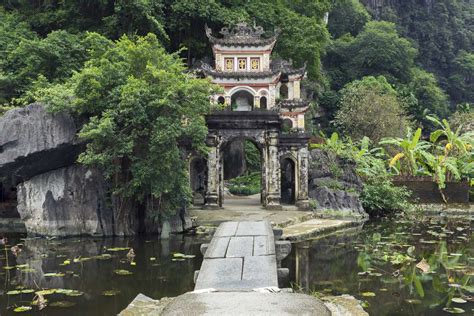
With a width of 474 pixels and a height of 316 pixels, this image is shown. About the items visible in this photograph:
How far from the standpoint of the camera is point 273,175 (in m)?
22.8

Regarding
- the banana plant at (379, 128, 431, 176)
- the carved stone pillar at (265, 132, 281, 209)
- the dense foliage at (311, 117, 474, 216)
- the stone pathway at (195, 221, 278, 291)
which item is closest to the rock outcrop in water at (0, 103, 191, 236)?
the carved stone pillar at (265, 132, 281, 209)

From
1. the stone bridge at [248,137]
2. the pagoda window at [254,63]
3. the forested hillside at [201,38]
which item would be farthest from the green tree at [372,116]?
the stone bridge at [248,137]

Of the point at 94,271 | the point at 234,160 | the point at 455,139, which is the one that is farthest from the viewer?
the point at 234,160

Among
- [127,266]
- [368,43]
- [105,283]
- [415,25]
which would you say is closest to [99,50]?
[127,266]

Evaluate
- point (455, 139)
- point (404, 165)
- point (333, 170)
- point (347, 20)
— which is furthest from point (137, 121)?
point (347, 20)

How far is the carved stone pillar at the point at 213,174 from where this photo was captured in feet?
74.3

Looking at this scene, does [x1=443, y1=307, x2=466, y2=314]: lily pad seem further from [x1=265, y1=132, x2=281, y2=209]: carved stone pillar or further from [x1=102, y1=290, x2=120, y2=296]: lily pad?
[x1=265, y1=132, x2=281, y2=209]: carved stone pillar

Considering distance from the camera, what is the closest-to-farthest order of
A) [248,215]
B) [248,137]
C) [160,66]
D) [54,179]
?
[54,179] → [160,66] → [248,215] → [248,137]

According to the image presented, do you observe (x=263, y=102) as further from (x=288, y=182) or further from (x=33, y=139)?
(x=33, y=139)

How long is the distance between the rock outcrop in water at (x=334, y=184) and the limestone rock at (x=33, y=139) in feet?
39.3

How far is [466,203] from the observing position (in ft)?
94.9

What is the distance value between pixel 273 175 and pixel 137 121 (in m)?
8.62

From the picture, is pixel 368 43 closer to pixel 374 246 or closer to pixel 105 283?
pixel 374 246

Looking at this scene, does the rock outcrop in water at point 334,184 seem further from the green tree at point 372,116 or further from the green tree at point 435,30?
the green tree at point 435,30
